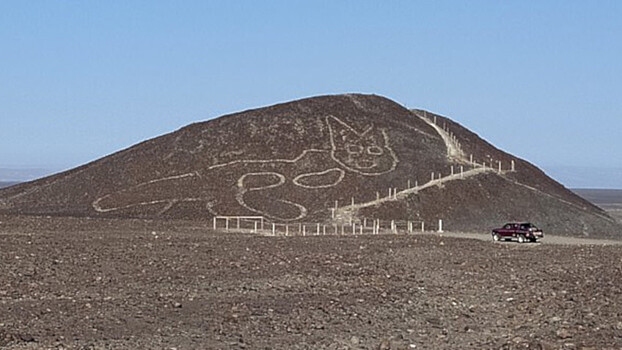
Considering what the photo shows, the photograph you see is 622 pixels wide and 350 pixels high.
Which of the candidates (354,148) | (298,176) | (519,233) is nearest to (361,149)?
(354,148)

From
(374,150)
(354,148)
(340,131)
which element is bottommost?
(374,150)

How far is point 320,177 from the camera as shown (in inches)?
3735

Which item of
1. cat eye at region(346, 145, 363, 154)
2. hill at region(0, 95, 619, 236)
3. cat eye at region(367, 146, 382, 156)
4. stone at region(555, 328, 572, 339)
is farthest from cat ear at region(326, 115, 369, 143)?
stone at region(555, 328, 572, 339)

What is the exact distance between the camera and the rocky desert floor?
65.6 feet

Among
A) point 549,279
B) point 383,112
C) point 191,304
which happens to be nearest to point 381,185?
point 383,112

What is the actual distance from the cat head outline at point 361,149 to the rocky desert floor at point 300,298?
53601 millimetres

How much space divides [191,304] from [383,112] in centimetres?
9366

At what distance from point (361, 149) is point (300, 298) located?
76703mm

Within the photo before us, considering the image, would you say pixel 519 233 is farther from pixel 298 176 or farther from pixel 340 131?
pixel 340 131

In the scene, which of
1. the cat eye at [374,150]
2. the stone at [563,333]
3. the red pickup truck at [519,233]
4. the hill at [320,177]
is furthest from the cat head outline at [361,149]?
the stone at [563,333]

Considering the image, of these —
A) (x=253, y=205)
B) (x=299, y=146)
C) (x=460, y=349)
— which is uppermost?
(x=299, y=146)

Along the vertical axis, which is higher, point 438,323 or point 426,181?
point 426,181

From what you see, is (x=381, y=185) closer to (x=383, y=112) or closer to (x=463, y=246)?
(x=383, y=112)

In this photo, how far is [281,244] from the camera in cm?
4841
